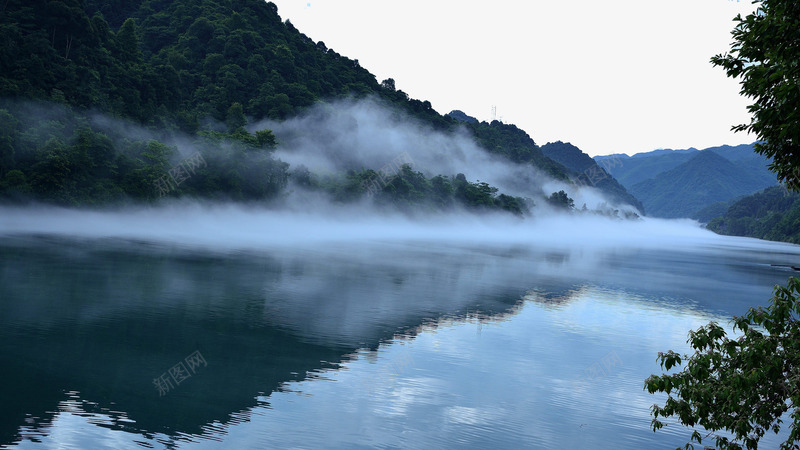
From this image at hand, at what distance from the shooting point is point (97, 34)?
87062 mm

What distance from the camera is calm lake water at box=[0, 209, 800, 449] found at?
14.5 m

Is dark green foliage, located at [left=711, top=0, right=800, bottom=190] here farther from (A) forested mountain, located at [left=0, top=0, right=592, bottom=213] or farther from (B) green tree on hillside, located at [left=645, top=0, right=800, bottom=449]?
(A) forested mountain, located at [left=0, top=0, right=592, bottom=213]

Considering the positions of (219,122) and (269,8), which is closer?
(219,122)

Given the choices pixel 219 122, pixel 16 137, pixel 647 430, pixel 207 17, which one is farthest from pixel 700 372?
pixel 207 17

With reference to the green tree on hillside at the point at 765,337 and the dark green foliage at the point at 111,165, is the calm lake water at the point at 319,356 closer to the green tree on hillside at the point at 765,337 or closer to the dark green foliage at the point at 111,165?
the green tree on hillside at the point at 765,337

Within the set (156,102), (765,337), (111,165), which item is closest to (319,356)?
(765,337)

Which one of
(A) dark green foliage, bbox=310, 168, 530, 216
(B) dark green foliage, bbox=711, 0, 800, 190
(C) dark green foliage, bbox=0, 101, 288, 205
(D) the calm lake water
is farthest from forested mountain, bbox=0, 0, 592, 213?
(B) dark green foliage, bbox=711, 0, 800, 190

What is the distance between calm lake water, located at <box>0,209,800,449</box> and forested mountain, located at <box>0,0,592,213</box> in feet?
84.6

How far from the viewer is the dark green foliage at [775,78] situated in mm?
8180

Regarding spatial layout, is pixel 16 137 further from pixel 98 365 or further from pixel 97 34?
pixel 98 365

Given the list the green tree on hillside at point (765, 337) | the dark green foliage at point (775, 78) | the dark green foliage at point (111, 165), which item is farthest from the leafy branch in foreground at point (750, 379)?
the dark green foliage at point (111, 165)

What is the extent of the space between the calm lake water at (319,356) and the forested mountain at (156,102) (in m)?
25.8

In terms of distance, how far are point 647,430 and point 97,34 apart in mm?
93653

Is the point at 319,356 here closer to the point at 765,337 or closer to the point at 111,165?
the point at 765,337
